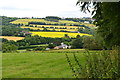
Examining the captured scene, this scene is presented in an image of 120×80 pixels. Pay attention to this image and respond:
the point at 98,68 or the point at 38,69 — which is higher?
the point at 98,68

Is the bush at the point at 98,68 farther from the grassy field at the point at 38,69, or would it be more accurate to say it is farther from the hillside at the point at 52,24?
the hillside at the point at 52,24

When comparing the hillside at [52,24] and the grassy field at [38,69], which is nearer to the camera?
the grassy field at [38,69]

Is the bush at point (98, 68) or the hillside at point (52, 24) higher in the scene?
the bush at point (98, 68)

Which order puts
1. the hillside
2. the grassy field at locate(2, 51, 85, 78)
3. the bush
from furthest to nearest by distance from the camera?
the hillside → the grassy field at locate(2, 51, 85, 78) → the bush

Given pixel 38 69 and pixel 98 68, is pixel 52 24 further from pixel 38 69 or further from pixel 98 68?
pixel 98 68

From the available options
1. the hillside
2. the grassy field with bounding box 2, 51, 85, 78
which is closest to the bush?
the grassy field with bounding box 2, 51, 85, 78

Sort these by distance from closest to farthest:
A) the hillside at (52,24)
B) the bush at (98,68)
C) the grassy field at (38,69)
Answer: the bush at (98,68), the grassy field at (38,69), the hillside at (52,24)

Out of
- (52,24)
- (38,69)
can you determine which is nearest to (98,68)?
(38,69)

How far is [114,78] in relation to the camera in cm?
482

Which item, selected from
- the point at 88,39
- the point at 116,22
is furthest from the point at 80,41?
the point at 116,22

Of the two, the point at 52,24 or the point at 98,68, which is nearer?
the point at 98,68

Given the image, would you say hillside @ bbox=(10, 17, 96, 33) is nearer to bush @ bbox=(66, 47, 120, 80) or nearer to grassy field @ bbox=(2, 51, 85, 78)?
grassy field @ bbox=(2, 51, 85, 78)

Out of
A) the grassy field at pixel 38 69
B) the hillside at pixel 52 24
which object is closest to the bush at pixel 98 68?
the grassy field at pixel 38 69

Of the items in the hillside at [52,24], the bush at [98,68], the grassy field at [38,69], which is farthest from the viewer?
the hillside at [52,24]
